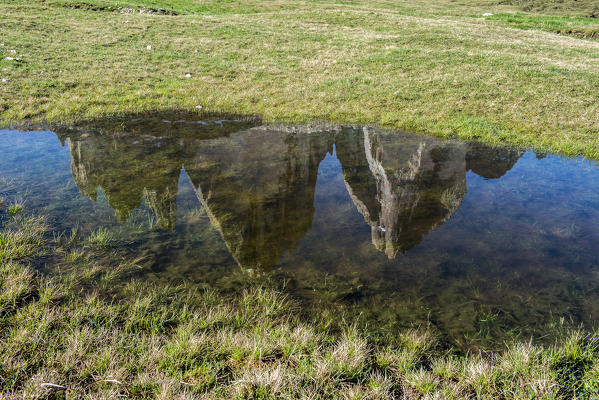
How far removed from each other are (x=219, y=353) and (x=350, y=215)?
503 cm

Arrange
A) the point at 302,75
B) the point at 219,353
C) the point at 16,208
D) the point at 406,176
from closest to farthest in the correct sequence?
the point at 219,353, the point at 16,208, the point at 406,176, the point at 302,75

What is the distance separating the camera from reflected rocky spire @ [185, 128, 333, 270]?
7.79m

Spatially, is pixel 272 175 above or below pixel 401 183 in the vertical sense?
above

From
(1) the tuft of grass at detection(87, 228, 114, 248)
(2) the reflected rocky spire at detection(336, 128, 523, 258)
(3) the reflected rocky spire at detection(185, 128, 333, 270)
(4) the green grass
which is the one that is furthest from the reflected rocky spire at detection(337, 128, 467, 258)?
(1) the tuft of grass at detection(87, 228, 114, 248)

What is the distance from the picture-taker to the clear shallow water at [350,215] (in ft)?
20.9

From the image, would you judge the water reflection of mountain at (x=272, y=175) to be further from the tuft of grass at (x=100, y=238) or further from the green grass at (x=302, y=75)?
the green grass at (x=302, y=75)

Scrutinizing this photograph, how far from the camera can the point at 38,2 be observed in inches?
1646

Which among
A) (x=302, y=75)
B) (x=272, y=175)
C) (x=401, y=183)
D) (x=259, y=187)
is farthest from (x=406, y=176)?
(x=302, y=75)

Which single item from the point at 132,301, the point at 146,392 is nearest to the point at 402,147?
the point at 132,301

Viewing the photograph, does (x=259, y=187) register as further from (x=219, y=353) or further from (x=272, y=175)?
(x=219, y=353)

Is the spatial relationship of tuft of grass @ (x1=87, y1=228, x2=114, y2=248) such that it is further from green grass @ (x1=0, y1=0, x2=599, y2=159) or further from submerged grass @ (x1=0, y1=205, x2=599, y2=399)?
green grass @ (x1=0, y1=0, x2=599, y2=159)

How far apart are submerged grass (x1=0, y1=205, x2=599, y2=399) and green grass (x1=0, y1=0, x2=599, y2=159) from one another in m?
12.4

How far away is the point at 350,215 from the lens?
29.4 feet

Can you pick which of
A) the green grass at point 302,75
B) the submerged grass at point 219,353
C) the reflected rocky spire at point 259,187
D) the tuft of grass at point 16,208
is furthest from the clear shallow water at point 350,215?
the green grass at point 302,75
